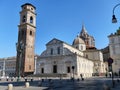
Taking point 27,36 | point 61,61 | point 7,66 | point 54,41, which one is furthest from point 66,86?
point 7,66

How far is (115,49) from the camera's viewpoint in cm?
5522

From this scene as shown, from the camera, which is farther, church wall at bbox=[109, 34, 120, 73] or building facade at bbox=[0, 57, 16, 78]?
building facade at bbox=[0, 57, 16, 78]

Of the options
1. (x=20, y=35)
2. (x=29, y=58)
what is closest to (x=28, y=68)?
(x=29, y=58)

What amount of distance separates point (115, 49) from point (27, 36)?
29034mm

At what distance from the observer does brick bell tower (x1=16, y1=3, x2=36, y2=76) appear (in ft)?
191

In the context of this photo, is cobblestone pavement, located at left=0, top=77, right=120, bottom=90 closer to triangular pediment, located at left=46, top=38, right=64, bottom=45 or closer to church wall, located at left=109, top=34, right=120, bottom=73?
church wall, located at left=109, top=34, right=120, bottom=73

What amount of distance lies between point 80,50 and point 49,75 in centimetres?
2286

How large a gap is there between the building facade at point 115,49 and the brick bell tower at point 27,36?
87.3 ft

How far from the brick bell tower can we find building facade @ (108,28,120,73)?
2662cm

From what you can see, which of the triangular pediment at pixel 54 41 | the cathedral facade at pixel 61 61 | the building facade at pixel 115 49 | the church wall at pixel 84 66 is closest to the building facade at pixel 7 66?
the cathedral facade at pixel 61 61

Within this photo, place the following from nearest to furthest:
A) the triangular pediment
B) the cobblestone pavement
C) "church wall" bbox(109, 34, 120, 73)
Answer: the cobblestone pavement → "church wall" bbox(109, 34, 120, 73) → the triangular pediment

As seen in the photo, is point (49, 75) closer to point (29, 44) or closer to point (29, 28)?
point (29, 44)

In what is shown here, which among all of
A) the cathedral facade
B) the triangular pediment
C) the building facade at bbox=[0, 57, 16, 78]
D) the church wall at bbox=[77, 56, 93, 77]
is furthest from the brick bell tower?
the building facade at bbox=[0, 57, 16, 78]

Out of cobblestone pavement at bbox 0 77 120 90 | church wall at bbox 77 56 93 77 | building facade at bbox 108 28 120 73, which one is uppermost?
building facade at bbox 108 28 120 73
